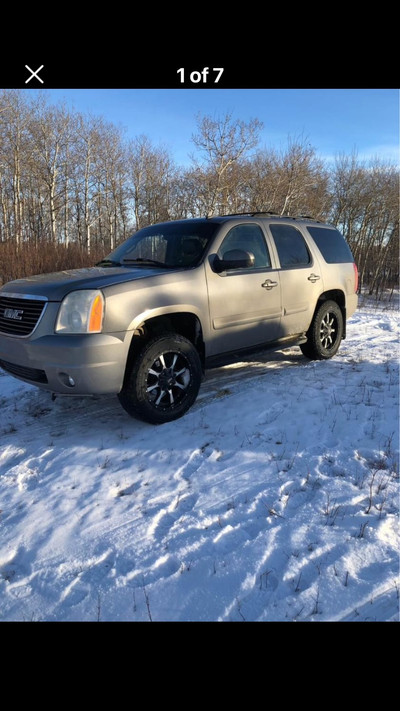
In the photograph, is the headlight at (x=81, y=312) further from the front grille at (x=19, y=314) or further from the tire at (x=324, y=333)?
the tire at (x=324, y=333)

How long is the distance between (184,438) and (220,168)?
26567mm

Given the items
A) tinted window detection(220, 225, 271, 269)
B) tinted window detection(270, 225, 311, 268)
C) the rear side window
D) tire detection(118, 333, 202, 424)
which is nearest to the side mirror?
tinted window detection(220, 225, 271, 269)

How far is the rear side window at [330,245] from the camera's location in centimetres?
605

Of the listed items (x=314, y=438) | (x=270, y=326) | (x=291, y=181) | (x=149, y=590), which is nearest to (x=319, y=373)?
(x=270, y=326)

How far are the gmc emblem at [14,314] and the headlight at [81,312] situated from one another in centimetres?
51

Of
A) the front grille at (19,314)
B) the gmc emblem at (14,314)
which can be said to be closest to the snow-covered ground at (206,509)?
the front grille at (19,314)

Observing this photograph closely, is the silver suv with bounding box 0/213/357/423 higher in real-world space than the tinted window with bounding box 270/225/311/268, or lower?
lower

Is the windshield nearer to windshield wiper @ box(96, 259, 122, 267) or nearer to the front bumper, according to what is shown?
windshield wiper @ box(96, 259, 122, 267)

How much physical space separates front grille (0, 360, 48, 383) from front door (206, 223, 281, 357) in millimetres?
1690

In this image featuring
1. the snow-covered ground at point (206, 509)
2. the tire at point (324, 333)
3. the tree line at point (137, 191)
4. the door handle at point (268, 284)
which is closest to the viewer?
the snow-covered ground at point (206, 509)

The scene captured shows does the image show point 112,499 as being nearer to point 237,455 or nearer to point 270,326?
point 237,455

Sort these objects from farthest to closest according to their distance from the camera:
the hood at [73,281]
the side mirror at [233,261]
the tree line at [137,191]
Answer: the tree line at [137,191] < the side mirror at [233,261] < the hood at [73,281]

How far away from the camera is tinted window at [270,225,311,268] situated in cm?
528

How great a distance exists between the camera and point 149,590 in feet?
6.56
